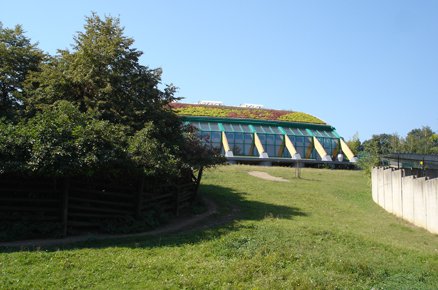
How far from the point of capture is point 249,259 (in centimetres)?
990

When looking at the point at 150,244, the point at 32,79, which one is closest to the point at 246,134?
the point at 32,79

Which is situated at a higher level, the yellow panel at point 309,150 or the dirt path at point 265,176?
the yellow panel at point 309,150

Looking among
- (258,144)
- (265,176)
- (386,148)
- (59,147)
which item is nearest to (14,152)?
(59,147)

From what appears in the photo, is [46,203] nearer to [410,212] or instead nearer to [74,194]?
[74,194]

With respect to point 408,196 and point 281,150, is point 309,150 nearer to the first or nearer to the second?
point 281,150

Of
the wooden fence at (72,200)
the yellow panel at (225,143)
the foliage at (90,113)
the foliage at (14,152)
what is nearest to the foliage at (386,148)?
the yellow panel at (225,143)

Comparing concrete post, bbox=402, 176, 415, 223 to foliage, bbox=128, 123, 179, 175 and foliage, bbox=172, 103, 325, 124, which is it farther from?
foliage, bbox=172, 103, 325, 124

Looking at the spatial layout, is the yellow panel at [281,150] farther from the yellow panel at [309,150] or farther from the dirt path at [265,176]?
the dirt path at [265,176]

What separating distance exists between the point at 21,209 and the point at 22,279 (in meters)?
4.56

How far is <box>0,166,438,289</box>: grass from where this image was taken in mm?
8516

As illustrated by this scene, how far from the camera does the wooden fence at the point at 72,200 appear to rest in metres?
12.3

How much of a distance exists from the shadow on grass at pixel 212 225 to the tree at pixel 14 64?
19.8 feet

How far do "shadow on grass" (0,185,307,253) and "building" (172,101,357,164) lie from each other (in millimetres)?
23248

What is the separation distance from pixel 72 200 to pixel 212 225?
4780 mm
